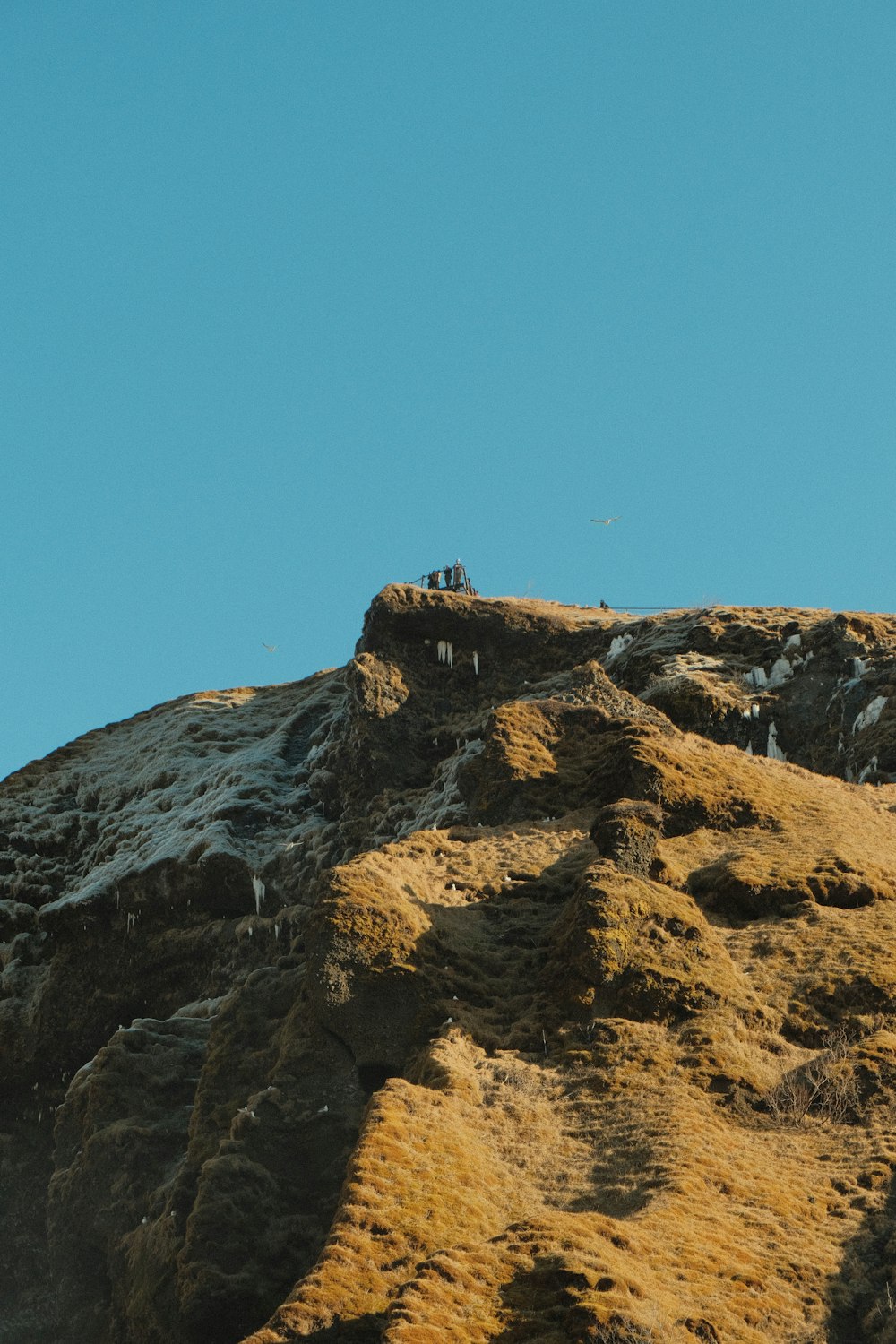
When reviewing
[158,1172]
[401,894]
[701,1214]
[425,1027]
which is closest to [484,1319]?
[701,1214]

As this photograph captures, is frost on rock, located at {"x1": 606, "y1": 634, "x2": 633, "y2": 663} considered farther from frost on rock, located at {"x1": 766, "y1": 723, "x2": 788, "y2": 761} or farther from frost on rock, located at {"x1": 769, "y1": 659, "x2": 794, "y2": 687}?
frost on rock, located at {"x1": 766, "y1": 723, "x2": 788, "y2": 761}

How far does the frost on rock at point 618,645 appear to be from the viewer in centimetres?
5206

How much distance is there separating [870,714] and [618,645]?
33.3 feet

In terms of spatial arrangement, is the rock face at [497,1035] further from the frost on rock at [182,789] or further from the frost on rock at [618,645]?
the frost on rock at [618,645]

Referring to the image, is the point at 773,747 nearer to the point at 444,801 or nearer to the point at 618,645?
the point at 618,645

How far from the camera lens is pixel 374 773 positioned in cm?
4719

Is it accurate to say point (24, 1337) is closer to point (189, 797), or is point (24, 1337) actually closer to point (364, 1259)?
point (364, 1259)

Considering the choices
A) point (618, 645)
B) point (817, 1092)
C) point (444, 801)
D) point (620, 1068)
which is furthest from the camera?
point (618, 645)

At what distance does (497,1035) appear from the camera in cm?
2519

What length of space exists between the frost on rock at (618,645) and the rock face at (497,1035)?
2008mm

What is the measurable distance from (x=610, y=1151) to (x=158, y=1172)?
35.1 feet

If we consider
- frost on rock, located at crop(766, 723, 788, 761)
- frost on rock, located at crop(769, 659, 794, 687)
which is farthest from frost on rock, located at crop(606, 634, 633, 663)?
frost on rock, located at crop(766, 723, 788, 761)

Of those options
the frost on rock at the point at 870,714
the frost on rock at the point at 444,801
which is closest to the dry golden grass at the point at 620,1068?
the frost on rock at the point at 444,801

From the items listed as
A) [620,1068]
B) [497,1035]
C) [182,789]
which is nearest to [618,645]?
[182,789]
